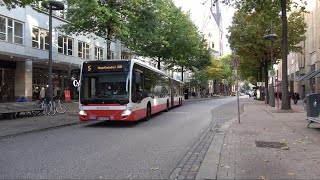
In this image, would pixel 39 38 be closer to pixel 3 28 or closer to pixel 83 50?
pixel 3 28

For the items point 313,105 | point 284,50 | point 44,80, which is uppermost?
point 284,50

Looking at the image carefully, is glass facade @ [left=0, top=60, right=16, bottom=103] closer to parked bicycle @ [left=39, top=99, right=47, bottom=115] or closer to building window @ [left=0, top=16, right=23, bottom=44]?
building window @ [left=0, top=16, right=23, bottom=44]

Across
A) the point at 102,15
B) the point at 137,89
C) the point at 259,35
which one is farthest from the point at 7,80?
the point at 259,35

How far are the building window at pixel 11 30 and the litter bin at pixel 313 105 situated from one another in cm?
2246

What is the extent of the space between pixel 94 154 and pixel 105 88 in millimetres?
6637

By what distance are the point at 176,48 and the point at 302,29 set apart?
1335 centimetres

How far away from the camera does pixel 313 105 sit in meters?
13.1

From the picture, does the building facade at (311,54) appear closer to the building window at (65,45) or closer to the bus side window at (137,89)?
the bus side window at (137,89)

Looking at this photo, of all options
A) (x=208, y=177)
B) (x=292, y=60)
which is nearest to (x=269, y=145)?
(x=208, y=177)

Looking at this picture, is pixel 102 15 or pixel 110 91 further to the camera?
pixel 102 15

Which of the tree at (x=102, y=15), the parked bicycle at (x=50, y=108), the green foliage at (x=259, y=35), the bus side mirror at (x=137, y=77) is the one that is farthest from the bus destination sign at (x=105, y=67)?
the green foliage at (x=259, y=35)

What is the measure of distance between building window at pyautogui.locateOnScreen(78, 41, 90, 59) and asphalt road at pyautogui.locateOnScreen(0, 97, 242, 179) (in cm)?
2747

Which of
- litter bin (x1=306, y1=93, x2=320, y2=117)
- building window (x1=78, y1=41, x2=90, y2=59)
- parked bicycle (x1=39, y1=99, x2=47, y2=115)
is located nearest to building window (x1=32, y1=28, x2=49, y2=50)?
building window (x1=78, y1=41, x2=90, y2=59)

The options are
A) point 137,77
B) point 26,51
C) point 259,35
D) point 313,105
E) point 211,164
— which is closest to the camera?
point 211,164
